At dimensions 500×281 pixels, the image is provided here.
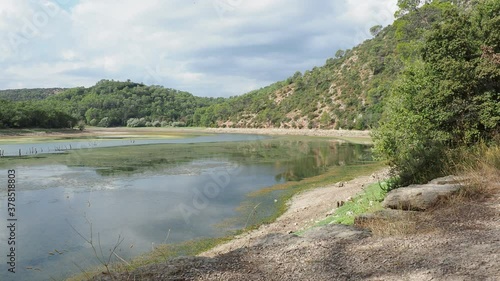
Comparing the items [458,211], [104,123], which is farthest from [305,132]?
[458,211]

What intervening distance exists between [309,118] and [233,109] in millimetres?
48388

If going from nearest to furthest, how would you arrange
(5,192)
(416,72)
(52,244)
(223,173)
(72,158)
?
(52,244)
(416,72)
(5,192)
(223,173)
(72,158)

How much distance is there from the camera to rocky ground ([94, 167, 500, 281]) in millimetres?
5137

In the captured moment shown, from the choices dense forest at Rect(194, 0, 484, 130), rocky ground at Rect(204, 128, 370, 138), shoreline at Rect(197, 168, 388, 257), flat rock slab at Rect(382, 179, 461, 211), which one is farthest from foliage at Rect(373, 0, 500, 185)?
dense forest at Rect(194, 0, 484, 130)

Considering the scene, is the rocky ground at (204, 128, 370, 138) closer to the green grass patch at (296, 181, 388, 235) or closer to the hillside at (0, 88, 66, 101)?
the green grass patch at (296, 181, 388, 235)

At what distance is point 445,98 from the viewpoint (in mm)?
14383

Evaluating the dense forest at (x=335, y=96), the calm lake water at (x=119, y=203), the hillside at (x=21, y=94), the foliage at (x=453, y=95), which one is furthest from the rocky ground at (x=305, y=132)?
the hillside at (x=21, y=94)

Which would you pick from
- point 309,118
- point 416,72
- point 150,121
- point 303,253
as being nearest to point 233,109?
point 150,121

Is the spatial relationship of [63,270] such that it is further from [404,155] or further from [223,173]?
[223,173]

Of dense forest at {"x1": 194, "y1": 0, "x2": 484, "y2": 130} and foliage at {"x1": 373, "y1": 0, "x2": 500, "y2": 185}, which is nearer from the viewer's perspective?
foliage at {"x1": 373, "y1": 0, "x2": 500, "y2": 185}

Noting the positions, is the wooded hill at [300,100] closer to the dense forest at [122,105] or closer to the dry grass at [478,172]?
the dense forest at [122,105]

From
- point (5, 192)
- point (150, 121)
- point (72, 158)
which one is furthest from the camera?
point (150, 121)

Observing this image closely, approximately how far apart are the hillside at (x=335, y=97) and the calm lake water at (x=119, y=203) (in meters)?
49.5

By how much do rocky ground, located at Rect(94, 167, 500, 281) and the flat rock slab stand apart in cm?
41
